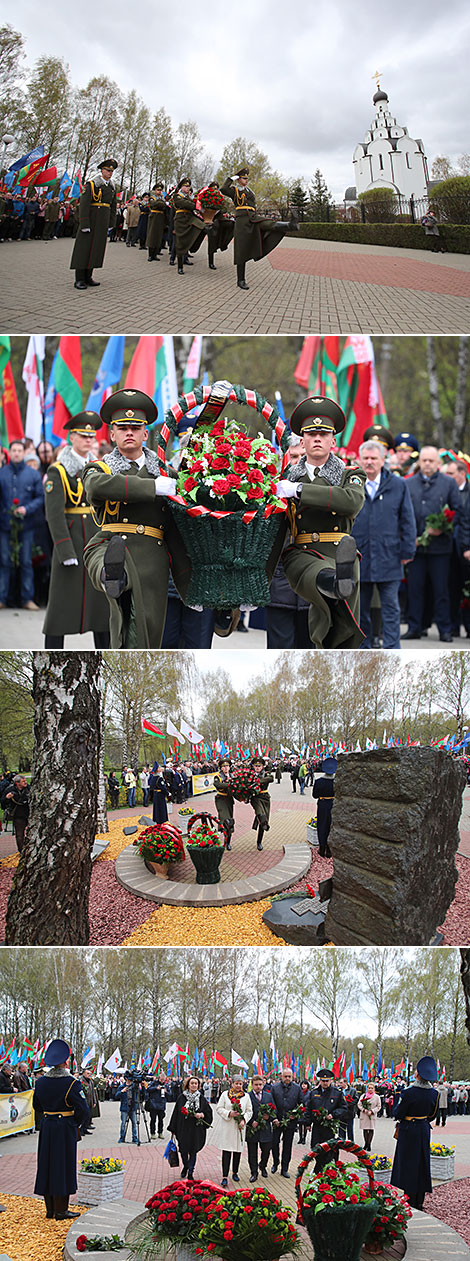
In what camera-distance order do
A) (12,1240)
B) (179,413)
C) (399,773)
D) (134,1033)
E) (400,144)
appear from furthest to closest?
1. (400,144)
2. (134,1033)
3. (12,1240)
4. (399,773)
5. (179,413)

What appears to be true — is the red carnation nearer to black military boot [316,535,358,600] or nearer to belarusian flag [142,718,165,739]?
black military boot [316,535,358,600]

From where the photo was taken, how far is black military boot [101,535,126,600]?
2.96 m

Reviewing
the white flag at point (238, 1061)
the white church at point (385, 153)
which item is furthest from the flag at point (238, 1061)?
the white church at point (385, 153)

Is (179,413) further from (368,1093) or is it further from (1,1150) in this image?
(1,1150)

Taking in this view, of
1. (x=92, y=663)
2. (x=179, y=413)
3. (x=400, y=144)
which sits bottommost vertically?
(x=92, y=663)

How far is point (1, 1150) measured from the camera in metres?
5.08

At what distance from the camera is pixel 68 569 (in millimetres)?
4473

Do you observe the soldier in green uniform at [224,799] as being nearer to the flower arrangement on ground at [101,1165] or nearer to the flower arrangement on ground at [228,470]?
the flower arrangement on ground at [228,470]

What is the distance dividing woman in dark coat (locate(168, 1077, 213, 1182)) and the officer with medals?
0.60 meters

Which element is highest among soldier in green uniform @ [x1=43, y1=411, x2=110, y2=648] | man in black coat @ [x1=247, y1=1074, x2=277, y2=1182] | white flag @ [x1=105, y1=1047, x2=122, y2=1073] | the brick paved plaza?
the brick paved plaza

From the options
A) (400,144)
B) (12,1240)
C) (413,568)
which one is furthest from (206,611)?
(400,144)

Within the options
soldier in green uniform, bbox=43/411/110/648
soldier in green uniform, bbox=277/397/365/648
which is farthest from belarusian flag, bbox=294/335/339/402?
soldier in green uniform, bbox=277/397/365/648

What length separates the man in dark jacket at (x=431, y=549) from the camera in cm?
493

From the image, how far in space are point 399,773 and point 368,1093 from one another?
7.28 ft
